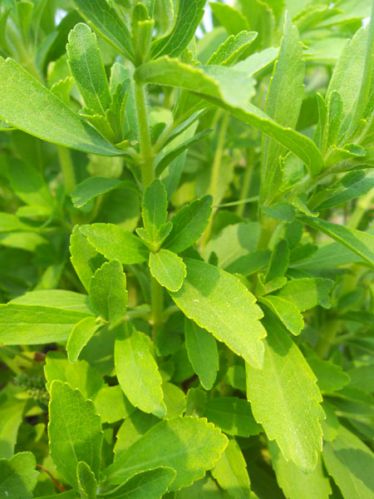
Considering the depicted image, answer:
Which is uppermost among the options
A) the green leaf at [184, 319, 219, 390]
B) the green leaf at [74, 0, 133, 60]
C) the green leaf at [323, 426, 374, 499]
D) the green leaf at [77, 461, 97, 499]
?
the green leaf at [74, 0, 133, 60]

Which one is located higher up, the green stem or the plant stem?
the plant stem

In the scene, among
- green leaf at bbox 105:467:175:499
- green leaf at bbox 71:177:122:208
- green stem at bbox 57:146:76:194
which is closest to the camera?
green leaf at bbox 105:467:175:499

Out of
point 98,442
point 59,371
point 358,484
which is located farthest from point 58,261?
point 358,484

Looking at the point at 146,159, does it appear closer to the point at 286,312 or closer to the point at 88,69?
the point at 88,69

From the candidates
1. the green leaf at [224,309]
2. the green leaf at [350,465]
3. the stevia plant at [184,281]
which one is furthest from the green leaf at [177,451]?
the green leaf at [350,465]

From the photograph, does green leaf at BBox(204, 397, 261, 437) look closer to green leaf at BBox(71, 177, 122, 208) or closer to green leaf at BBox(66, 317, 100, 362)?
green leaf at BBox(66, 317, 100, 362)

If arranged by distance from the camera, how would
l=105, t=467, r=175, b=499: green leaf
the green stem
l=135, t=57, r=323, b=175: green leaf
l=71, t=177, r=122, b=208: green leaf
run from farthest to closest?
1. the green stem
2. l=71, t=177, r=122, b=208: green leaf
3. l=105, t=467, r=175, b=499: green leaf
4. l=135, t=57, r=323, b=175: green leaf

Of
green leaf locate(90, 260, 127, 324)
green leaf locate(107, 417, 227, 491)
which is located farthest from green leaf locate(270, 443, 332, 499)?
green leaf locate(90, 260, 127, 324)

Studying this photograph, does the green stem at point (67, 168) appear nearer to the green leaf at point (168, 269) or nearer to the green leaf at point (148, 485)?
the green leaf at point (168, 269)
